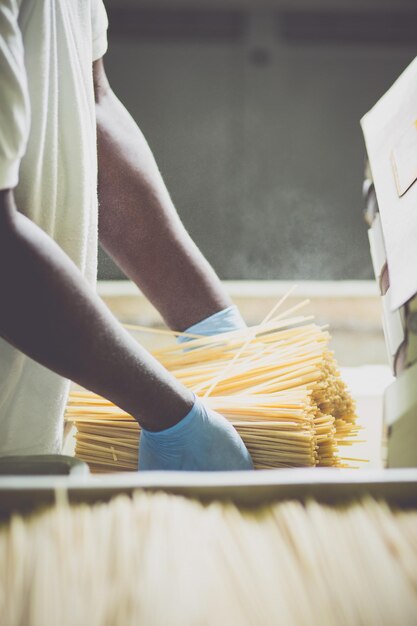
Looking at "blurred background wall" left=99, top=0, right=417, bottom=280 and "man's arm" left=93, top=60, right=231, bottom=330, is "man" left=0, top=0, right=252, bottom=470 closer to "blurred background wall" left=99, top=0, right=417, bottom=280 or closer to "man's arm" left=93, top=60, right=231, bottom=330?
"man's arm" left=93, top=60, right=231, bottom=330

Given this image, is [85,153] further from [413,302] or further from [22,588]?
[22,588]

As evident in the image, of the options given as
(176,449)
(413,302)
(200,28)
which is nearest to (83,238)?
(176,449)

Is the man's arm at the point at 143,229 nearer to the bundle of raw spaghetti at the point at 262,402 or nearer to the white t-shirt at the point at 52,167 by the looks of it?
the bundle of raw spaghetti at the point at 262,402

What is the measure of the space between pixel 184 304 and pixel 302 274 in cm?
326

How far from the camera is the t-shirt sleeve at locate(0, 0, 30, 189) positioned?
726mm

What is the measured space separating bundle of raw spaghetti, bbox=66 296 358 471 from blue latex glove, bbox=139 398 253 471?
0.06 metres

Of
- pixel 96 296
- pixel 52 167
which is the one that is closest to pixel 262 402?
pixel 96 296

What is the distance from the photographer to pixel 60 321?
0.82 metres

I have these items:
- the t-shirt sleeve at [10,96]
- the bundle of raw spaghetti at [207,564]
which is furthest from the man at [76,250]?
the bundle of raw spaghetti at [207,564]

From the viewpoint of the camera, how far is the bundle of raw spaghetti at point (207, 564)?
51 cm

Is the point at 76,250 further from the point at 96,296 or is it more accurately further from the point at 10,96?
the point at 10,96

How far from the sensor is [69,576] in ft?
1.74

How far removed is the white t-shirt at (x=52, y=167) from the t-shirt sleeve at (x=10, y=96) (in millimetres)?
126

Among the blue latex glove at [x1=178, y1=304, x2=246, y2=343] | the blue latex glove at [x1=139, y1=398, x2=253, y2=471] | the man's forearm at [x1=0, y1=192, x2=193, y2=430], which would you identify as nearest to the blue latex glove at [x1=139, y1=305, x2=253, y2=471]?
the blue latex glove at [x1=139, y1=398, x2=253, y2=471]
